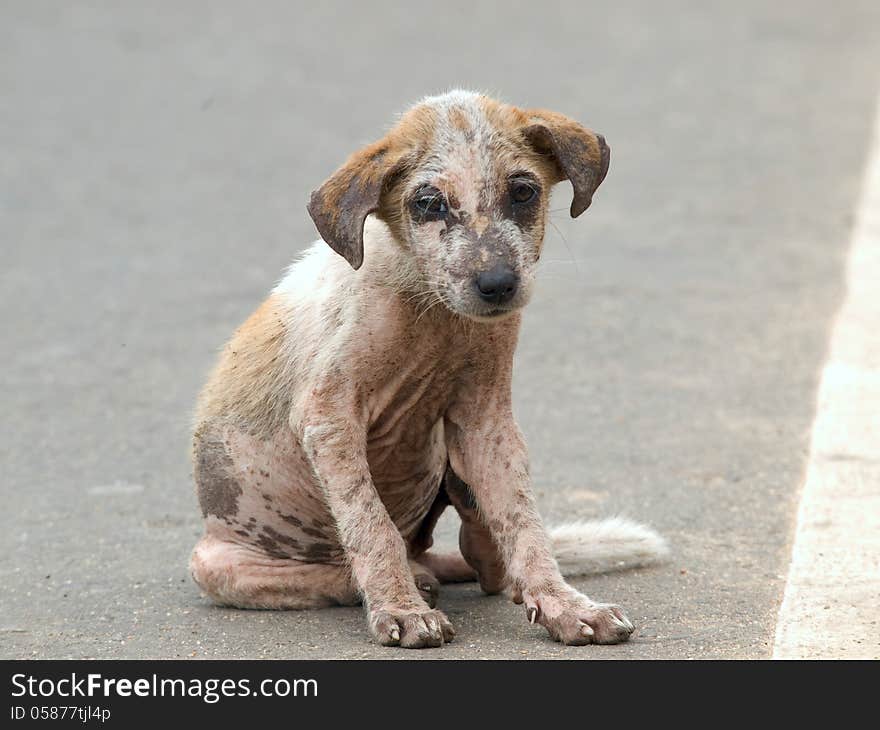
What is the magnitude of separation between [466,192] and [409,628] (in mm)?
1403

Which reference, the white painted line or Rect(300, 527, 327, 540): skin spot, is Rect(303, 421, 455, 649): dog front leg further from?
the white painted line

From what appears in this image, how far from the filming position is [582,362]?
9.59 m

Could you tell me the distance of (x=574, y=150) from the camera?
18.3 feet

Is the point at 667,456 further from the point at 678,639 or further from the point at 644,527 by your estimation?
the point at 678,639

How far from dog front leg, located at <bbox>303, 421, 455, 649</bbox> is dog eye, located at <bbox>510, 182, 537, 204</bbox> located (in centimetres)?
95

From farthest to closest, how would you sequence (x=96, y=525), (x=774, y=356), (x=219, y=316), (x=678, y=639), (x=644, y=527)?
(x=219, y=316) < (x=774, y=356) < (x=96, y=525) < (x=644, y=527) < (x=678, y=639)

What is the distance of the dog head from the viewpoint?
17.3 feet

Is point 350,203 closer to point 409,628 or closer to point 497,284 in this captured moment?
point 497,284

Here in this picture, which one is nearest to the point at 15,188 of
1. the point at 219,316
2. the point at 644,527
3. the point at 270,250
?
the point at 270,250

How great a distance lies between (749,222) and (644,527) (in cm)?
632

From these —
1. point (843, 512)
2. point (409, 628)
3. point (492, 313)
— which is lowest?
point (409, 628)

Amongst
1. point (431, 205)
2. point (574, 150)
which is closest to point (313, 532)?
point (431, 205)

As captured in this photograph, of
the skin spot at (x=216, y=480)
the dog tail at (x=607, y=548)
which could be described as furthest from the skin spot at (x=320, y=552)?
the dog tail at (x=607, y=548)

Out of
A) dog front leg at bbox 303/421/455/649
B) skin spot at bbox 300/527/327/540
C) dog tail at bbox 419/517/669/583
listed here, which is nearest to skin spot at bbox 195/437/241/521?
skin spot at bbox 300/527/327/540
